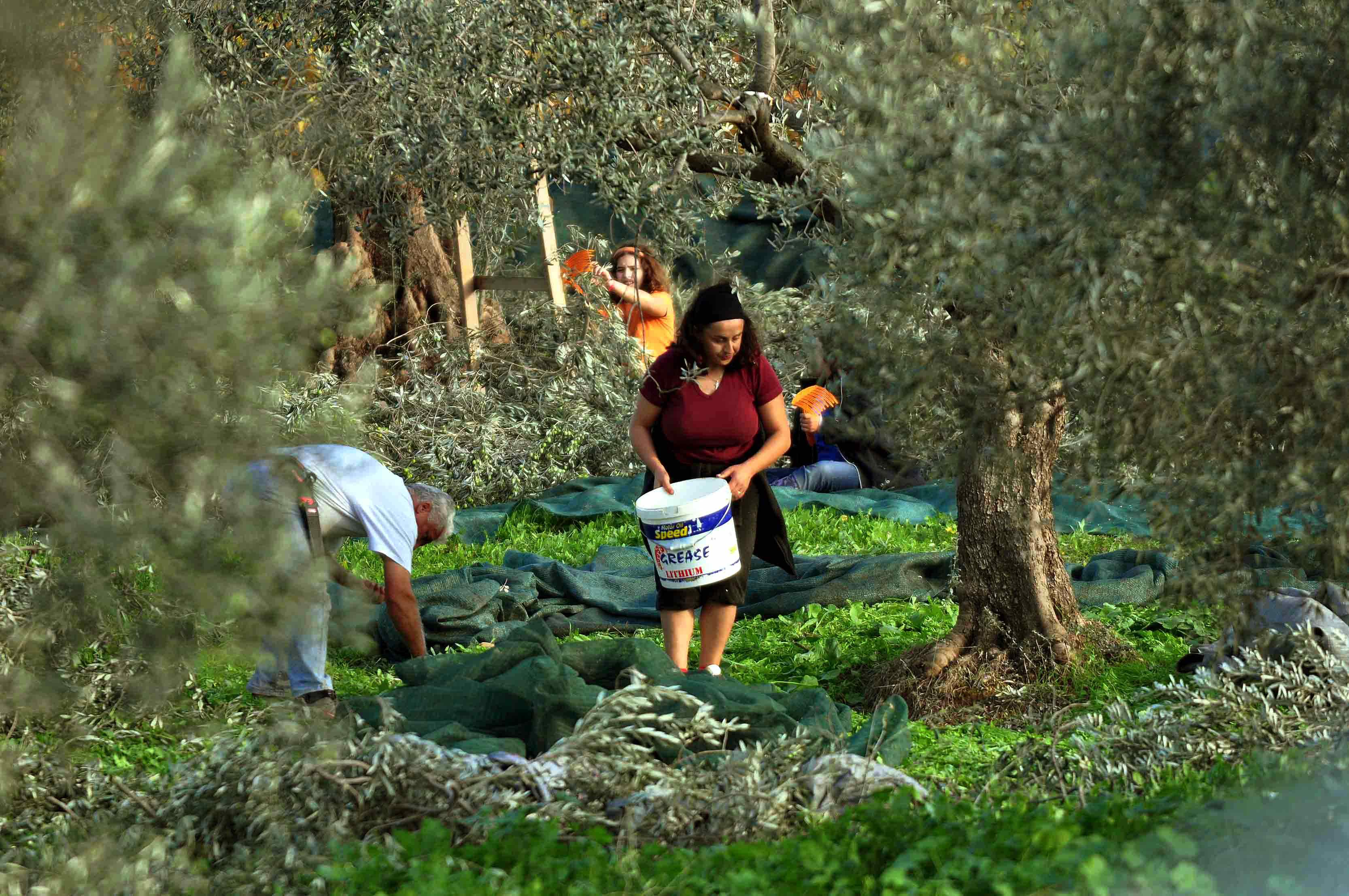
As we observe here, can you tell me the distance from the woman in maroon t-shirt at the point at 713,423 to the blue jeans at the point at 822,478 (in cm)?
476

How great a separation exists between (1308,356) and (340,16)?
5.74 m

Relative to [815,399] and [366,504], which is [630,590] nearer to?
[366,504]

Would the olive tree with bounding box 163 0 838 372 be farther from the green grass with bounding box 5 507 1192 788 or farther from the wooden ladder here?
the wooden ladder

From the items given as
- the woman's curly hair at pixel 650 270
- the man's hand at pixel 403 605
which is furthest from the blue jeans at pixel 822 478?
the man's hand at pixel 403 605

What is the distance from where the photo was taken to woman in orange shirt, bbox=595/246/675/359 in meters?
→ 9.17

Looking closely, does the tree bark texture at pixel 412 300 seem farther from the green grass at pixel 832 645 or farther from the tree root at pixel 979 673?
the tree root at pixel 979 673

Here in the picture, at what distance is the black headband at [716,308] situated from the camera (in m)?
5.67

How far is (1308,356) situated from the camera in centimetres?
292

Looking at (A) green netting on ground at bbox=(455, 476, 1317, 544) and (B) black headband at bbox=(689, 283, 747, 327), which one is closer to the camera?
(B) black headband at bbox=(689, 283, 747, 327)

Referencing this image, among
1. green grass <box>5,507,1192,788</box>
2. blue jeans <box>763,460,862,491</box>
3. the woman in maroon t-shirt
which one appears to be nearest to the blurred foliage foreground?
green grass <box>5,507,1192,788</box>

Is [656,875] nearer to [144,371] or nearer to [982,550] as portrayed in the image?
[144,371]

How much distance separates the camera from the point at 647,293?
31.0 ft

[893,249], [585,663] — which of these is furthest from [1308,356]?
[585,663]

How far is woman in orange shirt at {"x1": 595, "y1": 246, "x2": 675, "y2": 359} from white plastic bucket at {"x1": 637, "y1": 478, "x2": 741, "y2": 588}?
352 cm
